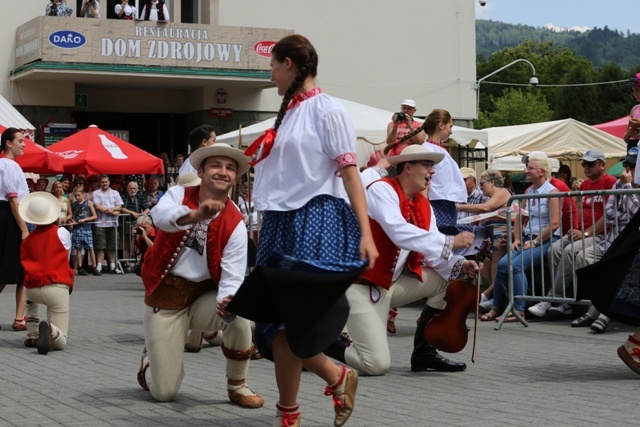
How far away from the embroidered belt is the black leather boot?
198 centimetres

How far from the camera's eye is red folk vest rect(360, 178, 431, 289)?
7.36 metres

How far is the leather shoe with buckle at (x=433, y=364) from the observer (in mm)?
7977

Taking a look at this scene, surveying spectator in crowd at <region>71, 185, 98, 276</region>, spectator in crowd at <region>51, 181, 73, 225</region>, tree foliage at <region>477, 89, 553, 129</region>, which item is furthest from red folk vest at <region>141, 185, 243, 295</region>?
tree foliage at <region>477, 89, 553, 129</region>

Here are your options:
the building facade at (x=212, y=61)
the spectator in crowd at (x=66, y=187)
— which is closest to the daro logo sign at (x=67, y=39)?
the building facade at (x=212, y=61)

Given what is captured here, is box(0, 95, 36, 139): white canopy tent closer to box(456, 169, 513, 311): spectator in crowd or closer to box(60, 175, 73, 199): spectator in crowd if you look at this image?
box(60, 175, 73, 199): spectator in crowd

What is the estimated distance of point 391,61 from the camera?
33.0 metres

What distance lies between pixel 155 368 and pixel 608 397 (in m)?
2.55

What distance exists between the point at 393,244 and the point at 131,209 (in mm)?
16022

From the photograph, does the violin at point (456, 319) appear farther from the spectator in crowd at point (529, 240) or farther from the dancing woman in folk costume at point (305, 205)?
the spectator in crowd at point (529, 240)

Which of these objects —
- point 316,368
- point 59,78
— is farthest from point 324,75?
point 316,368

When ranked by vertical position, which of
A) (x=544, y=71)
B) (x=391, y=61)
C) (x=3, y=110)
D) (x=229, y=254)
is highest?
(x=544, y=71)

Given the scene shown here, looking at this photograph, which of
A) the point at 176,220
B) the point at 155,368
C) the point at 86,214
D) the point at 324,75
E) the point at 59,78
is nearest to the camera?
the point at 176,220

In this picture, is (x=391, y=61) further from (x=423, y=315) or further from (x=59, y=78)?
(x=423, y=315)

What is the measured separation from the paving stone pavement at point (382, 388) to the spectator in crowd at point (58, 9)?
1791 cm
